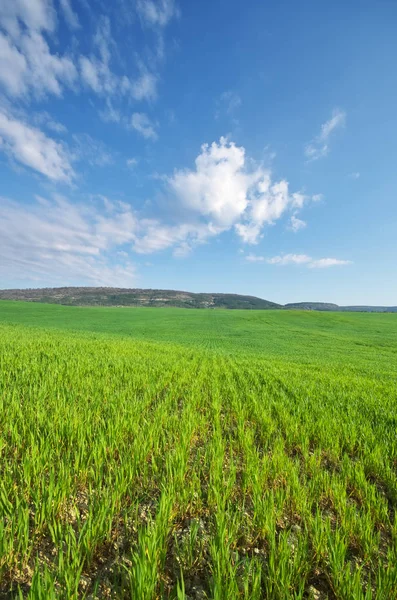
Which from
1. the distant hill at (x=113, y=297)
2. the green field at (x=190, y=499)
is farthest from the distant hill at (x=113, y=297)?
the green field at (x=190, y=499)

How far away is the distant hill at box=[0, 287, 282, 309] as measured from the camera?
150 m

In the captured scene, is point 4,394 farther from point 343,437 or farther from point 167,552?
point 343,437

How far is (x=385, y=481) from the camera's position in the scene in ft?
10.8

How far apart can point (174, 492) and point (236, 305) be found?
191 m

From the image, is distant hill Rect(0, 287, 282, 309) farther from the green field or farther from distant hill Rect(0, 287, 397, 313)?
the green field

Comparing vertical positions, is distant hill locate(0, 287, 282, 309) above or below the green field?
above

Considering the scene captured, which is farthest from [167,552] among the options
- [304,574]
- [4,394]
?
[4,394]

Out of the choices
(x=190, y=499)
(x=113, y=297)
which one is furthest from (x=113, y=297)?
(x=190, y=499)

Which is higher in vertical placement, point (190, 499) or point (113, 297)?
point (113, 297)

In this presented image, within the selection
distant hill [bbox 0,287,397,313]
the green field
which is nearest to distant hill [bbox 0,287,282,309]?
distant hill [bbox 0,287,397,313]

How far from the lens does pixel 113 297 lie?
165 meters

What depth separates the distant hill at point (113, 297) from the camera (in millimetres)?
149625

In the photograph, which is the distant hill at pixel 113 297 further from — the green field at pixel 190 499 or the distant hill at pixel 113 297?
the green field at pixel 190 499

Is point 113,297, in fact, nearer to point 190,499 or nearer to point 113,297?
point 113,297
